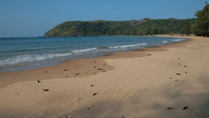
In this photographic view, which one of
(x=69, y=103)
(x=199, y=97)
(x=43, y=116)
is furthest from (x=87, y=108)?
(x=199, y=97)

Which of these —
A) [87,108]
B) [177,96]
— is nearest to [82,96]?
[87,108]

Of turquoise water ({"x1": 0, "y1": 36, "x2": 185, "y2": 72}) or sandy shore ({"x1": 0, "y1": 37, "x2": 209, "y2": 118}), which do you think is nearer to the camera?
sandy shore ({"x1": 0, "y1": 37, "x2": 209, "y2": 118})

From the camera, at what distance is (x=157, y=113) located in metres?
3.46

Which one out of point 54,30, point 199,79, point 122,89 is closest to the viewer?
point 122,89

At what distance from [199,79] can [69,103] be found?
4615 mm

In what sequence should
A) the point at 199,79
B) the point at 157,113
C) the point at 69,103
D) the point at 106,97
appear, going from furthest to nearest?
the point at 199,79
the point at 106,97
the point at 69,103
the point at 157,113

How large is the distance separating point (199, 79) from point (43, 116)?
5268 millimetres

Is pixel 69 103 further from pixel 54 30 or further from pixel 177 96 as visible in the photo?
pixel 54 30

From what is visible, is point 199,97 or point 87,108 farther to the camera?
point 199,97

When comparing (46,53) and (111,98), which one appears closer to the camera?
(111,98)

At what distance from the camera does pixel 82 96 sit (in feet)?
15.1

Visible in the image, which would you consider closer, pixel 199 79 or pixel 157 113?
pixel 157 113

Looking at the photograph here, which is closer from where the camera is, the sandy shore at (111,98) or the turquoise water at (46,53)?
the sandy shore at (111,98)

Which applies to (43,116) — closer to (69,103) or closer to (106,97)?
(69,103)
